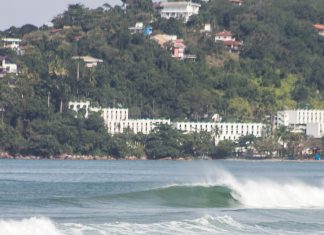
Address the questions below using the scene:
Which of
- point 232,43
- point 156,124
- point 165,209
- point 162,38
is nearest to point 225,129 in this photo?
point 156,124

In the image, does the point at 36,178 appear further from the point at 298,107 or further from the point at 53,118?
the point at 298,107

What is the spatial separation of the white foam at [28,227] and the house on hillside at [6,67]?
128186mm

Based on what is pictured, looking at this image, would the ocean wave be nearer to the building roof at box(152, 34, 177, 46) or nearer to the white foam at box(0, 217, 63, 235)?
the white foam at box(0, 217, 63, 235)

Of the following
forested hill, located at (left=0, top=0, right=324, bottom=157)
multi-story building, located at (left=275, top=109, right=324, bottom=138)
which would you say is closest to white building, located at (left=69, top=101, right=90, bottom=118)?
forested hill, located at (left=0, top=0, right=324, bottom=157)

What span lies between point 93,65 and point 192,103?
14.6 m

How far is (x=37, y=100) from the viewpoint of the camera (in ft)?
498

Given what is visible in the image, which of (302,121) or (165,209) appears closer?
(165,209)

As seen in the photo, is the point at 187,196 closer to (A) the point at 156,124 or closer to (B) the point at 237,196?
(B) the point at 237,196

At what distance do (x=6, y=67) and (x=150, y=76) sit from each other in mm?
16368

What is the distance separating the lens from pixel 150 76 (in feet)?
565

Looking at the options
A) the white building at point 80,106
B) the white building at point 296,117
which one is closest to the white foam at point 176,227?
the white building at point 80,106

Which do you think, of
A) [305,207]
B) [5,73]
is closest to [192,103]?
[5,73]

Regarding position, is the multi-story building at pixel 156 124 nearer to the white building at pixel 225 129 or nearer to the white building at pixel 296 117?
the white building at pixel 225 129

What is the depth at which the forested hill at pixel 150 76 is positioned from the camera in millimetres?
154750
